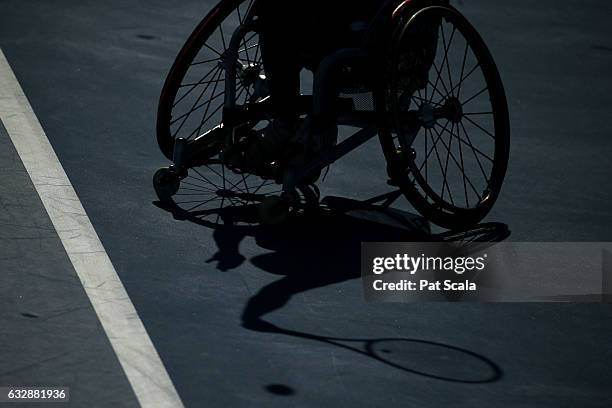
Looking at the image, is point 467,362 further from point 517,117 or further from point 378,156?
point 517,117

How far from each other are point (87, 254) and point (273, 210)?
1.05m

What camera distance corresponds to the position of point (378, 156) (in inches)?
338

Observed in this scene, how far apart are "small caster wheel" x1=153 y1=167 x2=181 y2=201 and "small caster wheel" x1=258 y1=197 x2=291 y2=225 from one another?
515mm

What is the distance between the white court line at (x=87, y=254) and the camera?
564 cm

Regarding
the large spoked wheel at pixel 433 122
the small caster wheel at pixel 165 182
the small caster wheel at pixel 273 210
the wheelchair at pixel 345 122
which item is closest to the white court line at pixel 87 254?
the small caster wheel at pixel 165 182

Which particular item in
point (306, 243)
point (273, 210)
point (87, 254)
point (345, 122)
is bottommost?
point (87, 254)

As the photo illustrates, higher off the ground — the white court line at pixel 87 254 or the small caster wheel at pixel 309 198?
the small caster wheel at pixel 309 198

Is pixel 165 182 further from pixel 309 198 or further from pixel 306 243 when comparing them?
pixel 306 243

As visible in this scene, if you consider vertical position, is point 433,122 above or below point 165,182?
above

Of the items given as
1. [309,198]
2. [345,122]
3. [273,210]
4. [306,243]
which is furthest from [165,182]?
[345,122]

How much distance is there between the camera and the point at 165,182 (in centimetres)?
757

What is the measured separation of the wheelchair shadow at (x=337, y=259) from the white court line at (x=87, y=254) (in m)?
0.47

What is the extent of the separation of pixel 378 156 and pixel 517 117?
1344 millimetres

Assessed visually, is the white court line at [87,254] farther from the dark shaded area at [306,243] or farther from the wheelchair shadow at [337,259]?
the wheelchair shadow at [337,259]
